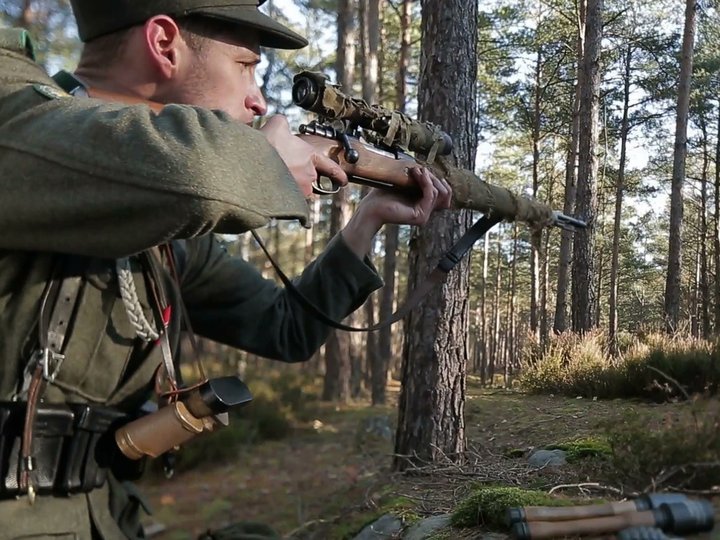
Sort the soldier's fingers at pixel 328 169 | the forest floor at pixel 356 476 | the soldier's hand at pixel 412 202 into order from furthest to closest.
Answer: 1. the forest floor at pixel 356 476
2. the soldier's hand at pixel 412 202
3. the soldier's fingers at pixel 328 169

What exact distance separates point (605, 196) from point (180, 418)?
5677 mm

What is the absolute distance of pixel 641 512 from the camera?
149 centimetres

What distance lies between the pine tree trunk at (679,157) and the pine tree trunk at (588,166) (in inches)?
27.1

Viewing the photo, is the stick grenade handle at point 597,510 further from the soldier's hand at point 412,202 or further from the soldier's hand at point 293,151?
the soldier's hand at point 412,202

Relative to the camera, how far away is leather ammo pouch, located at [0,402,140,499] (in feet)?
4.81

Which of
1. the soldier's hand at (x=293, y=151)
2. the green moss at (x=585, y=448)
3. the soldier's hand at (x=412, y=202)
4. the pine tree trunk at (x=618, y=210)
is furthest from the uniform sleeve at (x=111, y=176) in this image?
the pine tree trunk at (x=618, y=210)

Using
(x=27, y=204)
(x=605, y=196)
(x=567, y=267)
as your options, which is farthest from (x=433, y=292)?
(x=27, y=204)

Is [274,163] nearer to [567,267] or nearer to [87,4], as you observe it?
[87,4]

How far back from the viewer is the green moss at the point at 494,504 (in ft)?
6.86

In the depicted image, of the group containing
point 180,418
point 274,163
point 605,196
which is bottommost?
point 180,418

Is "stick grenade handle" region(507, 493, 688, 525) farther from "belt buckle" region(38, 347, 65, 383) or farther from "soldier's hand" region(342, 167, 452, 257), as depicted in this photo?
"belt buckle" region(38, 347, 65, 383)

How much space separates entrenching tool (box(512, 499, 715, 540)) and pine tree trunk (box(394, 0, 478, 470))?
3.44 m

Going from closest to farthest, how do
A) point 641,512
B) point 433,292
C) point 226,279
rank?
point 641,512 → point 226,279 → point 433,292

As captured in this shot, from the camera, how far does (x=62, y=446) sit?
5.13 ft
